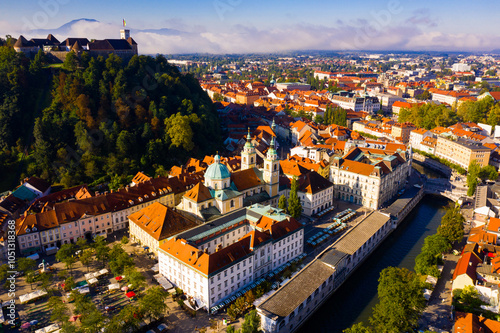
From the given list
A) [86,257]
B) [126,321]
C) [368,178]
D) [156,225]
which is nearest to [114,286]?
[86,257]

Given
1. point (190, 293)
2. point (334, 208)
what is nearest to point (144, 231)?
point (190, 293)

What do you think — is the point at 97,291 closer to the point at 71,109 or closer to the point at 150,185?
the point at 150,185

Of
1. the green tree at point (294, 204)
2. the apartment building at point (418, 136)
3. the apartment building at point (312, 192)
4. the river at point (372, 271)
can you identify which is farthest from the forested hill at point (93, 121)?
the apartment building at point (418, 136)

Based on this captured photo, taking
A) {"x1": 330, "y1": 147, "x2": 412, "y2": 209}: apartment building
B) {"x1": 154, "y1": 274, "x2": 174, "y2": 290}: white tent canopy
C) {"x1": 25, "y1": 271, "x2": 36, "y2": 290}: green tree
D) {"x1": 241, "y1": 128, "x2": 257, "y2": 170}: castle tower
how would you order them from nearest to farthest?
{"x1": 154, "y1": 274, "x2": 174, "y2": 290}: white tent canopy, {"x1": 25, "y1": 271, "x2": 36, "y2": 290}: green tree, {"x1": 241, "y1": 128, "x2": 257, "y2": 170}: castle tower, {"x1": 330, "y1": 147, "x2": 412, "y2": 209}: apartment building

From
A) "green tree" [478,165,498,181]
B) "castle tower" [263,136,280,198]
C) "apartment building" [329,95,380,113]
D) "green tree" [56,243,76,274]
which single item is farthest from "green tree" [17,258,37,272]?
"apartment building" [329,95,380,113]

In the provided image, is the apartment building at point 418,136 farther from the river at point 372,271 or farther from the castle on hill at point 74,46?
the castle on hill at point 74,46

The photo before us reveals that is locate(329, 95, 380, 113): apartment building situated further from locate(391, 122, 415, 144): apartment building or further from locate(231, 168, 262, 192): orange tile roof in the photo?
locate(231, 168, 262, 192): orange tile roof
